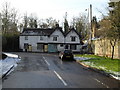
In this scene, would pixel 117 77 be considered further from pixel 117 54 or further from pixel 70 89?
pixel 117 54

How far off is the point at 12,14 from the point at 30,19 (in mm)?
19553

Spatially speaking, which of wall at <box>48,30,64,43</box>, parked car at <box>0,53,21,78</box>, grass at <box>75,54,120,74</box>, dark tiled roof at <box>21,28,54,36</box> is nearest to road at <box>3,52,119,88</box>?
parked car at <box>0,53,21,78</box>

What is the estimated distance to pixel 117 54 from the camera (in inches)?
1324

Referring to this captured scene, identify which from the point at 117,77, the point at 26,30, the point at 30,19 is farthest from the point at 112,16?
the point at 30,19

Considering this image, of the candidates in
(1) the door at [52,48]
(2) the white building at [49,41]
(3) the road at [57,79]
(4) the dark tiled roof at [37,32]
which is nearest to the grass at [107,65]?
(3) the road at [57,79]

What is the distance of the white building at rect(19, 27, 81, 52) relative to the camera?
226 feet

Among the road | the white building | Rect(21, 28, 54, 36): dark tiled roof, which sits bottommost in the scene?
the road

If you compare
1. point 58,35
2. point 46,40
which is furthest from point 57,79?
point 46,40

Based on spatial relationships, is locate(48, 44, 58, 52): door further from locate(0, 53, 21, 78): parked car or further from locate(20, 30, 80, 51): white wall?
locate(0, 53, 21, 78): parked car

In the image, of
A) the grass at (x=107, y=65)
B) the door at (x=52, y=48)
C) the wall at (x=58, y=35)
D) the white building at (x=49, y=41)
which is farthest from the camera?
the wall at (x=58, y=35)

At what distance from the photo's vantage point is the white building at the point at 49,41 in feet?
226

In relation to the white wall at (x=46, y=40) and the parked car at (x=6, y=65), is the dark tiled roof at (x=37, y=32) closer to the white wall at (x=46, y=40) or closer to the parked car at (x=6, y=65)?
the white wall at (x=46, y=40)

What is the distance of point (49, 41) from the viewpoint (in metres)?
69.1

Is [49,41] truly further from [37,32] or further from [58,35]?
[37,32]
